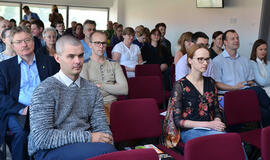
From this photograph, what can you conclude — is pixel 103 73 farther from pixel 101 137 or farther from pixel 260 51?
pixel 260 51

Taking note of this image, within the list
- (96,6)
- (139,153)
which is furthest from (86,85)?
(96,6)

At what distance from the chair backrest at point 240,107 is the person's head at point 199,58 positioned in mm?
451

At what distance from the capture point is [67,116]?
195 cm

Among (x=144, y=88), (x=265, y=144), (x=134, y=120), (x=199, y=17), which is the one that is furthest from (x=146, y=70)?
(x=199, y=17)

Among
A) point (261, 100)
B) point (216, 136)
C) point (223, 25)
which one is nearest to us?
point (216, 136)

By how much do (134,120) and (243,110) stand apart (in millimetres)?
1231

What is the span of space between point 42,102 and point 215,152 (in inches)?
43.0

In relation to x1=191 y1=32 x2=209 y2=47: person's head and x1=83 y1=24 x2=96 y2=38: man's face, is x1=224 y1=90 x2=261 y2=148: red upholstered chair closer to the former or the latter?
x1=191 y1=32 x2=209 y2=47: person's head

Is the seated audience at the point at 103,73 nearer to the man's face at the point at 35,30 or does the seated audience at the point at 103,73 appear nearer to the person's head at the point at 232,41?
the person's head at the point at 232,41

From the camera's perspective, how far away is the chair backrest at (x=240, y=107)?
9.47 ft

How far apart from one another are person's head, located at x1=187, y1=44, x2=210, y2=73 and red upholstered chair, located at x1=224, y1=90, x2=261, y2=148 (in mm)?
451

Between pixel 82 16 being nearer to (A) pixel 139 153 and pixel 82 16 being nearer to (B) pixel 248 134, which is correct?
(B) pixel 248 134

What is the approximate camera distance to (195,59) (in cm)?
267

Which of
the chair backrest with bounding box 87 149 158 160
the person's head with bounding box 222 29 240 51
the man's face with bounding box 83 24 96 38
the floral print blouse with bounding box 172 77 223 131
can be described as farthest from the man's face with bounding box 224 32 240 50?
the chair backrest with bounding box 87 149 158 160
